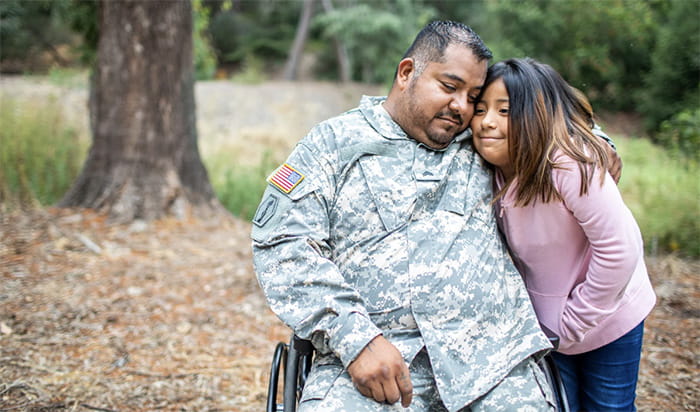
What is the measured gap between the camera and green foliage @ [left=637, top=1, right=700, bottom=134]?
12531 millimetres

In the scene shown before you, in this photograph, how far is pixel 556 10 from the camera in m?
16.5

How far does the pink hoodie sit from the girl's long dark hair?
4 cm

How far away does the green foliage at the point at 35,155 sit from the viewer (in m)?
5.66

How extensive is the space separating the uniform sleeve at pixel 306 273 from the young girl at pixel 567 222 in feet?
2.25

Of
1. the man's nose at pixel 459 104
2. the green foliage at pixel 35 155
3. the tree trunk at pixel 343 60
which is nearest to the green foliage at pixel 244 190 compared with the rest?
the green foliage at pixel 35 155

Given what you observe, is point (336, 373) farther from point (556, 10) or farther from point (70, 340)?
point (556, 10)

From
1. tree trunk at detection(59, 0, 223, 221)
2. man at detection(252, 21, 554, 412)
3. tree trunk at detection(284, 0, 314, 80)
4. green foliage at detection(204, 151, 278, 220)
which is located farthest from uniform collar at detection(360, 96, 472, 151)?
tree trunk at detection(284, 0, 314, 80)

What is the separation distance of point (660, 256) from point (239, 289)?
146 inches

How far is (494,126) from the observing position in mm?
2154

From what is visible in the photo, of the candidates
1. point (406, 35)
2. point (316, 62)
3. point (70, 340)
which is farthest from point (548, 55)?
point (70, 340)

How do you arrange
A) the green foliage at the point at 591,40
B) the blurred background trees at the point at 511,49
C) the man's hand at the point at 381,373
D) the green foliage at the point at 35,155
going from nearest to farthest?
the man's hand at the point at 381,373
the green foliage at the point at 35,155
the blurred background trees at the point at 511,49
the green foliage at the point at 591,40

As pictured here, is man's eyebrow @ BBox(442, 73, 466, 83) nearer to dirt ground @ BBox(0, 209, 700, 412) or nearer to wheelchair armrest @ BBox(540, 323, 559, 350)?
wheelchair armrest @ BBox(540, 323, 559, 350)

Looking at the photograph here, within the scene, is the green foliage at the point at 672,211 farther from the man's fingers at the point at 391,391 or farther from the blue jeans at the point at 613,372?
the man's fingers at the point at 391,391

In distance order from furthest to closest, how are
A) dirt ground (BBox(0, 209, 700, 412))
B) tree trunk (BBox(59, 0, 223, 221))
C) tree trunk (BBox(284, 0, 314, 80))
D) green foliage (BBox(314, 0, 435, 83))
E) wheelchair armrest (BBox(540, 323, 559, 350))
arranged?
tree trunk (BBox(284, 0, 314, 80))
green foliage (BBox(314, 0, 435, 83))
tree trunk (BBox(59, 0, 223, 221))
dirt ground (BBox(0, 209, 700, 412))
wheelchair armrest (BBox(540, 323, 559, 350))
